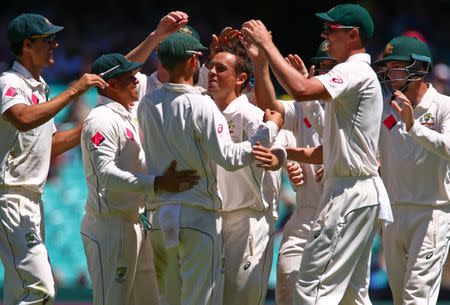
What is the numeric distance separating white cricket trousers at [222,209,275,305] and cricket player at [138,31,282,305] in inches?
14.9

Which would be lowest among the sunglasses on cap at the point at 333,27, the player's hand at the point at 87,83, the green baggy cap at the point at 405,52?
the green baggy cap at the point at 405,52

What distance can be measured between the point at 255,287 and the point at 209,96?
132 cm

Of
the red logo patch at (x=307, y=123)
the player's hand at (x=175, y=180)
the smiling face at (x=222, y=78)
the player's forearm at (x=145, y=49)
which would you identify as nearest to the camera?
the player's hand at (x=175, y=180)

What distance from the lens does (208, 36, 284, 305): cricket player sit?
26.7ft

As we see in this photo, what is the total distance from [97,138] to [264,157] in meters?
1.12

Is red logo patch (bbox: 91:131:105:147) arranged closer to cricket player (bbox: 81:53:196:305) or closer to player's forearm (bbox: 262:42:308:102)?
cricket player (bbox: 81:53:196:305)

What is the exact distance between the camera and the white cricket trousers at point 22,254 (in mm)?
7957

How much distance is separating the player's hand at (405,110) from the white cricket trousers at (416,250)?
2.40 ft

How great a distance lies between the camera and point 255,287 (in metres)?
8.16

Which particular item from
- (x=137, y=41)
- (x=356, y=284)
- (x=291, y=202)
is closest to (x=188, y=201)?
(x=356, y=284)

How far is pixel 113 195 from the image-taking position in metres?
8.09

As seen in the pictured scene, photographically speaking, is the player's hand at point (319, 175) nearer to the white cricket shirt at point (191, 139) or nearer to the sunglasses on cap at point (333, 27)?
the white cricket shirt at point (191, 139)

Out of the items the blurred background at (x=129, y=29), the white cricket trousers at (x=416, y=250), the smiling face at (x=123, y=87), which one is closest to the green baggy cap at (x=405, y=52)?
the white cricket trousers at (x=416, y=250)

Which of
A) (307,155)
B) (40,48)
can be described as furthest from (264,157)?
(40,48)
